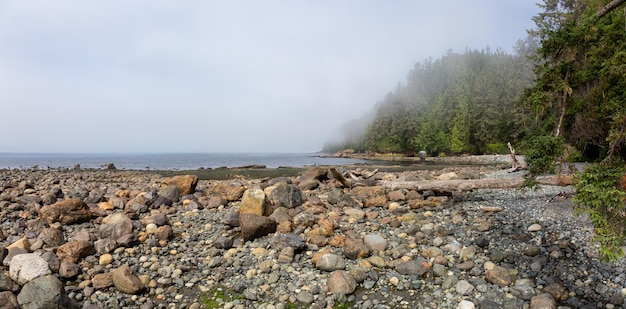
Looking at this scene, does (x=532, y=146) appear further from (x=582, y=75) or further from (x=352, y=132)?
(x=352, y=132)

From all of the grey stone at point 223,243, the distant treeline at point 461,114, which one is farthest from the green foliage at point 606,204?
the distant treeline at point 461,114

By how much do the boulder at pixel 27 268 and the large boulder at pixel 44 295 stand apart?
1.95ft

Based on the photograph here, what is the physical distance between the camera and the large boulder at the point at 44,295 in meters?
5.61

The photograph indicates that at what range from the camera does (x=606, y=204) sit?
4.54m

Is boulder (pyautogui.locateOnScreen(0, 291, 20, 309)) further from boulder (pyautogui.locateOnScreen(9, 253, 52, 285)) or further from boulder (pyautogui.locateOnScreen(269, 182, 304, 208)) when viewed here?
boulder (pyautogui.locateOnScreen(269, 182, 304, 208))

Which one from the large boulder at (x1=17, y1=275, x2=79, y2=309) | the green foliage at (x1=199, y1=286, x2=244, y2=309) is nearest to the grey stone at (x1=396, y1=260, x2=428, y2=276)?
the green foliage at (x1=199, y1=286, x2=244, y2=309)

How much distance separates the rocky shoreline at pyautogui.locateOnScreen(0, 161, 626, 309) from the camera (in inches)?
242

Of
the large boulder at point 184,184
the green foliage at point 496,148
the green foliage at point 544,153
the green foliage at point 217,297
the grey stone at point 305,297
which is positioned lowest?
the green foliage at point 217,297

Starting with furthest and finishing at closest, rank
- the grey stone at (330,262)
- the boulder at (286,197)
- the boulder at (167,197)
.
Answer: the boulder at (167,197)
the boulder at (286,197)
the grey stone at (330,262)

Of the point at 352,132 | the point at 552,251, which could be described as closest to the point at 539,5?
the point at 552,251

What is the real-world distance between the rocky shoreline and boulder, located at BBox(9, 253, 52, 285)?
2 centimetres

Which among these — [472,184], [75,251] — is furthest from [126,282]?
[472,184]

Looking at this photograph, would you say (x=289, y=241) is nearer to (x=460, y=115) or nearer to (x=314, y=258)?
(x=314, y=258)

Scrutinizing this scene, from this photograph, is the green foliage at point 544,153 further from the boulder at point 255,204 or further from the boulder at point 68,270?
the boulder at point 68,270
